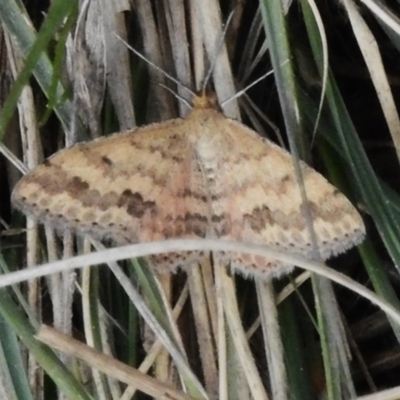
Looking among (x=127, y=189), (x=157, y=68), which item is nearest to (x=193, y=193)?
(x=127, y=189)

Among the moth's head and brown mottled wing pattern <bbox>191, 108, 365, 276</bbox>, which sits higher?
the moth's head

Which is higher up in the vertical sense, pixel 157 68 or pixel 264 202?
pixel 157 68

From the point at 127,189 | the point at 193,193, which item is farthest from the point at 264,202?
the point at 127,189

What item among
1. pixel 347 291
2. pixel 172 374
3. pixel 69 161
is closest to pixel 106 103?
pixel 69 161

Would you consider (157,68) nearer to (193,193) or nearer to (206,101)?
(206,101)

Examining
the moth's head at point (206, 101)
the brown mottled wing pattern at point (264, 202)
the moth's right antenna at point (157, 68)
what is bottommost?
the brown mottled wing pattern at point (264, 202)
